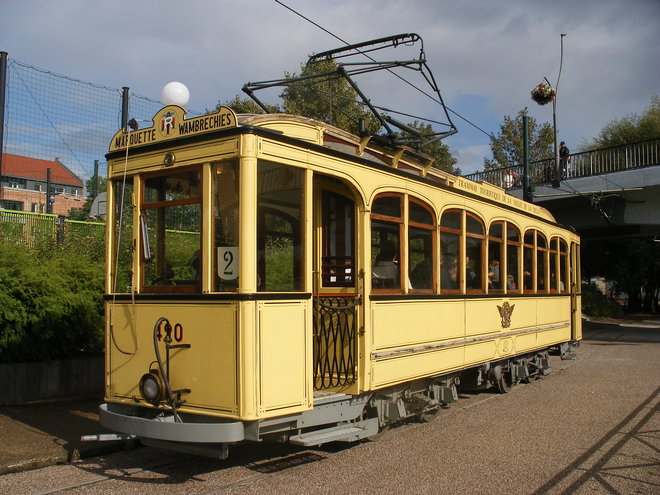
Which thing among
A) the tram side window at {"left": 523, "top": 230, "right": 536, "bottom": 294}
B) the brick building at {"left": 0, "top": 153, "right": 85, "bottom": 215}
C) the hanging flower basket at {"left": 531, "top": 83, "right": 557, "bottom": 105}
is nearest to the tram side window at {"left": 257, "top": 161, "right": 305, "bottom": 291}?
the tram side window at {"left": 523, "top": 230, "right": 536, "bottom": 294}

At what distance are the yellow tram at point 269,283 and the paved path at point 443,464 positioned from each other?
0.33m

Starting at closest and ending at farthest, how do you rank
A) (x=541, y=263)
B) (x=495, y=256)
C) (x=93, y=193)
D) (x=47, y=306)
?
(x=47, y=306), (x=495, y=256), (x=541, y=263), (x=93, y=193)

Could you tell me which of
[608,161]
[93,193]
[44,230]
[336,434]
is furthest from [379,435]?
[608,161]

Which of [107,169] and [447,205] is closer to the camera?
[107,169]

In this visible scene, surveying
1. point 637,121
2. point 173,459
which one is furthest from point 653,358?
point 637,121

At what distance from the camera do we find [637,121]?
1631 inches

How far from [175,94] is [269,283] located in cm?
193

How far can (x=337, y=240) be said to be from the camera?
281 inches

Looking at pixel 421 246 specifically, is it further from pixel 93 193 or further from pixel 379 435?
pixel 93 193

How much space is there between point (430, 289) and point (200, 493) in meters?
3.53

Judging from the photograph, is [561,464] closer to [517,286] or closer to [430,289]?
[430,289]

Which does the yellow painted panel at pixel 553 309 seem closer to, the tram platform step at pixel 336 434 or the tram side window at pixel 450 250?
the tram side window at pixel 450 250

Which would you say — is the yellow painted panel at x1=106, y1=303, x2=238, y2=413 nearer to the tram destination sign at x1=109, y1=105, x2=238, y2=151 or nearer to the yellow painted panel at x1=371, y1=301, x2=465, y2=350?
the tram destination sign at x1=109, y1=105, x2=238, y2=151

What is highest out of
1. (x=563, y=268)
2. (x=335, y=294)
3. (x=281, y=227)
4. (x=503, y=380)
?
(x=281, y=227)
